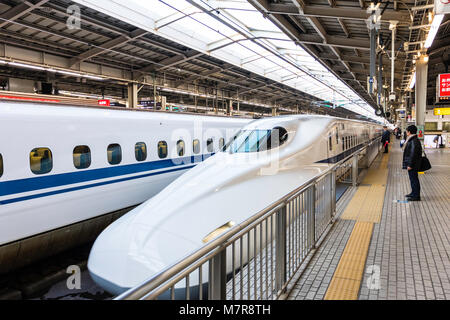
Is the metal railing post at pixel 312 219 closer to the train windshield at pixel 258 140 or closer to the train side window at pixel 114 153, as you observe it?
the train windshield at pixel 258 140

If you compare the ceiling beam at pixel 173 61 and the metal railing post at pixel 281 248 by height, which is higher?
the ceiling beam at pixel 173 61

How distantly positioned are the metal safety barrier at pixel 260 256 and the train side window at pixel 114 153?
3.94 m

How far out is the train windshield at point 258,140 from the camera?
632cm

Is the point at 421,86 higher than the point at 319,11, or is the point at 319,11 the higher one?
the point at 319,11

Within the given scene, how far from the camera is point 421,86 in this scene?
13.8m

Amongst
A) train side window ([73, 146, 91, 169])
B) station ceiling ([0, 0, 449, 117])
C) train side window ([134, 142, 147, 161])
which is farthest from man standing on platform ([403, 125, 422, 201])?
train side window ([73, 146, 91, 169])

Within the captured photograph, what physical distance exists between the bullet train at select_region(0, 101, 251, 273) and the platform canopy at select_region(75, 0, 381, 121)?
505cm

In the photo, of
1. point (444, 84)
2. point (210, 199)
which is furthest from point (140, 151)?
point (444, 84)

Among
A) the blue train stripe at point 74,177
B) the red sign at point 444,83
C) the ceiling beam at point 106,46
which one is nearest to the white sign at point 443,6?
the blue train stripe at point 74,177

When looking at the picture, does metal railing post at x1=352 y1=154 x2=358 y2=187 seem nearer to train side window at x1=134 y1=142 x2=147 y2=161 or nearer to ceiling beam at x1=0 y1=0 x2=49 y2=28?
train side window at x1=134 y1=142 x2=147 y2=161

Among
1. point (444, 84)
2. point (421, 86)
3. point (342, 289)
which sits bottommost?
point (342, 289)

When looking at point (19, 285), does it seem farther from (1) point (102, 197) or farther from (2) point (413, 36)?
(2) point (413, 36)

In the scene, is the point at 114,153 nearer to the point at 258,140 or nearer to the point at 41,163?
the point at 41,163

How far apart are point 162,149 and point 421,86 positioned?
11.2m
